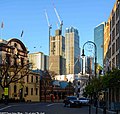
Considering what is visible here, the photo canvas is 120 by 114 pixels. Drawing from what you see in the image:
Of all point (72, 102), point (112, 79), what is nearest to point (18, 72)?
point (72, 102)

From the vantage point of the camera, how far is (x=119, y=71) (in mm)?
48062

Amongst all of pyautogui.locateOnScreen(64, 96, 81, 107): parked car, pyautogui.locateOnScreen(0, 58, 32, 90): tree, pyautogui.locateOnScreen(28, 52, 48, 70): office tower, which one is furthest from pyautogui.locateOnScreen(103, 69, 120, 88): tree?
pyautogui.locateOnScreen(28, 52, 48, 70): office tower

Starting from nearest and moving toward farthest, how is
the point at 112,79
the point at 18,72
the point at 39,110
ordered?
the point at 39,110 < the point at 112,79 < the point at 18,72

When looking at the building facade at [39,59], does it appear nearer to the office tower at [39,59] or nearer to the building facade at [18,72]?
the office tower at [39,59]

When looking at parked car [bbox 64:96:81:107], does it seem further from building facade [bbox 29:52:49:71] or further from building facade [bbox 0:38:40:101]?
building facade [bbox 29:52:49:71]

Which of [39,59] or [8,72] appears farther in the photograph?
[39,59]

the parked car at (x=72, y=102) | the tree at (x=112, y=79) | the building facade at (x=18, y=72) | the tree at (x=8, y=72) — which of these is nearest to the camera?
the tree at (x=112, y=79)

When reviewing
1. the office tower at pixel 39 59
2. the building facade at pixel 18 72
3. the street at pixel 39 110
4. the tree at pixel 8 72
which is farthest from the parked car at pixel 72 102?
the office tower at pixel 39 59

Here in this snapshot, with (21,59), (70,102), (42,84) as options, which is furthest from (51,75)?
(70,102)

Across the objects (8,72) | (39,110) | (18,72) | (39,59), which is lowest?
(39,110)

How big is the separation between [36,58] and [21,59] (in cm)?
7350

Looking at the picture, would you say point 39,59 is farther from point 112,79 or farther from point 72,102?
point 112,79

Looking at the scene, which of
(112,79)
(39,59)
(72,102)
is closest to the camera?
(112,79)

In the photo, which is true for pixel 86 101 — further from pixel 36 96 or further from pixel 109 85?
pixel 36 96
